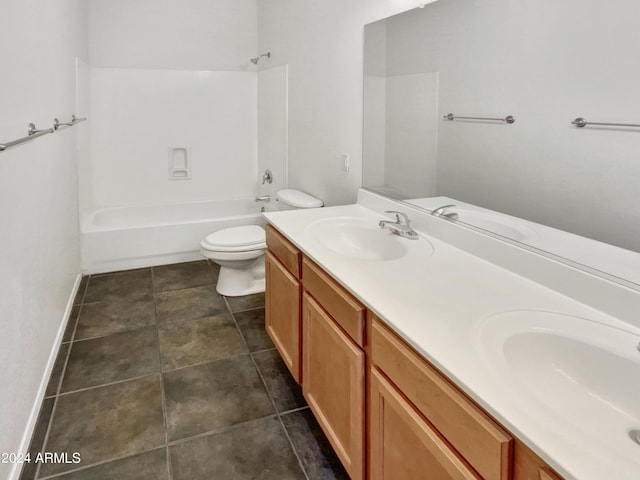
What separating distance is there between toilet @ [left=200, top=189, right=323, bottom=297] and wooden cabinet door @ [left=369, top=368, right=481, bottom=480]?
1881mm

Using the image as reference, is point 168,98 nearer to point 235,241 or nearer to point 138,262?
point 138,262

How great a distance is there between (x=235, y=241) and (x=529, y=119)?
2.12m

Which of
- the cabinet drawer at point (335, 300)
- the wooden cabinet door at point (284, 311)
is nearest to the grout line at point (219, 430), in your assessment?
the wooden cabinet door at point (284, 311)

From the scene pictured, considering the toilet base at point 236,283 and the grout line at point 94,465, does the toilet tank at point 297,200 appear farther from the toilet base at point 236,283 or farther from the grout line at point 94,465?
the grout line at point 94,465

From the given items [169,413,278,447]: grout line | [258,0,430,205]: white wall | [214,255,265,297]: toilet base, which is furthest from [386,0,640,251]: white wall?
[214,255,265,297]: toilet base

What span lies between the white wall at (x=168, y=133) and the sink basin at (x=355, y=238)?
104 inches

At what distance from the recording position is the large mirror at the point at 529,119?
1.16 m

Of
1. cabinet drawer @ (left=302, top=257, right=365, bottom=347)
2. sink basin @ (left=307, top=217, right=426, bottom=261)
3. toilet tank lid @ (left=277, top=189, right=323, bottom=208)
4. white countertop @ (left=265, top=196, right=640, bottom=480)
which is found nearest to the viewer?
white countertop @ (left=265, top=196, right=640, bottom=480)

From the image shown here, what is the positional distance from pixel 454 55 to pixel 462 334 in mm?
1215

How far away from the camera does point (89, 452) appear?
5.64ft

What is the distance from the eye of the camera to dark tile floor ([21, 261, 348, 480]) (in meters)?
1.67

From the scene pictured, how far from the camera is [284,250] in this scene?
6.46ft

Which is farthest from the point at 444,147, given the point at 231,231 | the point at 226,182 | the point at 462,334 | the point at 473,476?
the point at 226,182

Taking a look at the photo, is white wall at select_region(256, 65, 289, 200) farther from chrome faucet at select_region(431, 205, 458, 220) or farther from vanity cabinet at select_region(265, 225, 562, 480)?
chrome faucet at select_region(431, 205, 458, 220)
